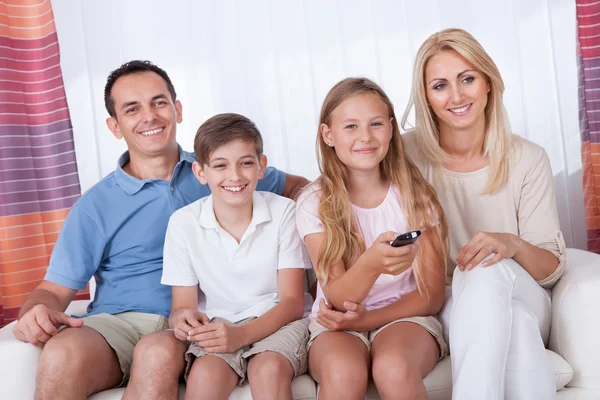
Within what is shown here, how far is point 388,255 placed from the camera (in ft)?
5.52

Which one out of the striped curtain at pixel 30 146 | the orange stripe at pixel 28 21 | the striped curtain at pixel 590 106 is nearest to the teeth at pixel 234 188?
the striped curtain at pixel 30 146

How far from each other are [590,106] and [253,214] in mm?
1621

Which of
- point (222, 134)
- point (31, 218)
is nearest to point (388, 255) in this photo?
point (222, 134)

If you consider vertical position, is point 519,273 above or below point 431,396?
above

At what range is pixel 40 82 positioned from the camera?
116 inches

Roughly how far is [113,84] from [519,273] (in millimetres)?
1376

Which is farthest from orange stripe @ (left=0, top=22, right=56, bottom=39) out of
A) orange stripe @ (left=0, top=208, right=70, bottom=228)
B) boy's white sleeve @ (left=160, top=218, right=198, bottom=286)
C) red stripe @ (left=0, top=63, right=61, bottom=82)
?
boy's white sleeve @ (left=160, top=218, right=198, bottom=286)

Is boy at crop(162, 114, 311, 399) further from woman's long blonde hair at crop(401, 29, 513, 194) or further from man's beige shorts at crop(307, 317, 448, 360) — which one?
woman's long blonde hair at crop(401, 29, 513, 194)

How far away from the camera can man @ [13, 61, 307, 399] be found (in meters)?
2.07

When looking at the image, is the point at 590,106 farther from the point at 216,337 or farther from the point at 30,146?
the point at 30,146

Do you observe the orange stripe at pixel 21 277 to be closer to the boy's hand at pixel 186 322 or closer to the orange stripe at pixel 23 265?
the orange stripe at pixel 23 265

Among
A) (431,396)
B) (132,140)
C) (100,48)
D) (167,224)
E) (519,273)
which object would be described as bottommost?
(431,396)

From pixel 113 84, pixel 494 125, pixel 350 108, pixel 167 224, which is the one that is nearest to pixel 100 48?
pixel 113 84

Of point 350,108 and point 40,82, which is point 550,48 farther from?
point 40,82
